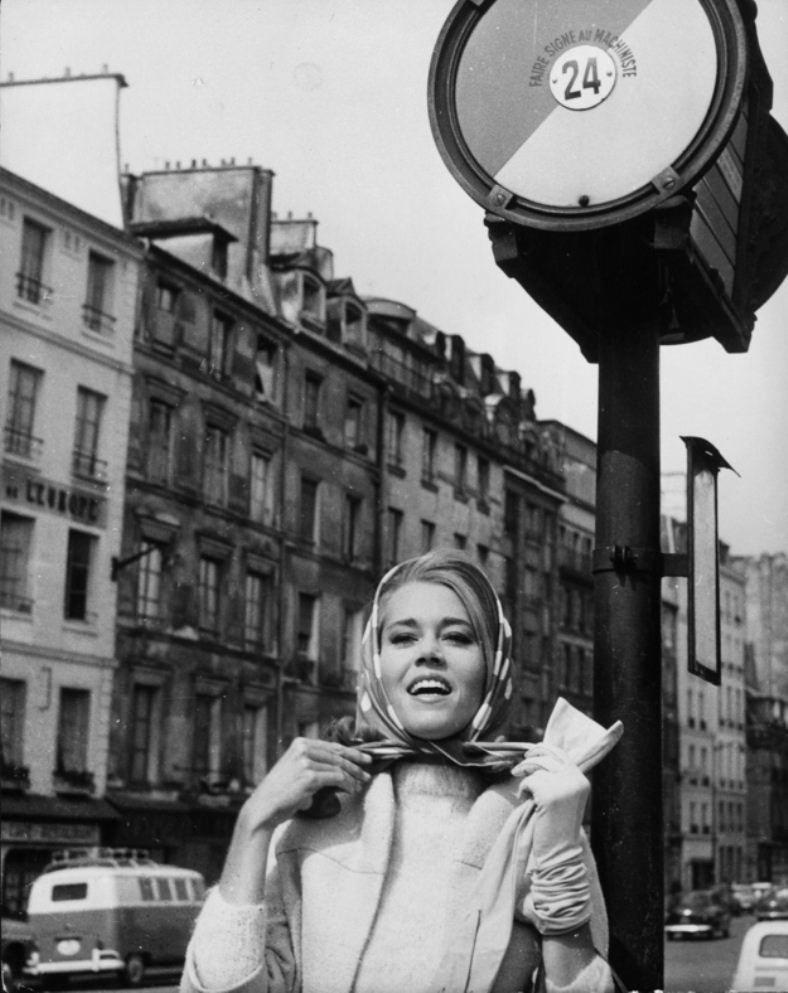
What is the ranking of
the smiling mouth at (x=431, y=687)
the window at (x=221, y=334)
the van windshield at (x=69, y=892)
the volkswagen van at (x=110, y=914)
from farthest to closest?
the van windshield at (x=69, y=892), the window at (x=221, y=334), the volkswagen van at (x=110, y=914), the smiling mouth at (x=431, y=687)

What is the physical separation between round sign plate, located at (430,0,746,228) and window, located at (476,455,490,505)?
30.2 inches

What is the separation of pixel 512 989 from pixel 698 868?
8.56 ft

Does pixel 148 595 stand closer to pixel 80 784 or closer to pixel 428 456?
pixel 80 784

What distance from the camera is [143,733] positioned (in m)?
12.7

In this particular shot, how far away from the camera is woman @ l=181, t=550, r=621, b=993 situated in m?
1.33

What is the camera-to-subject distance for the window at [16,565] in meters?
3.77

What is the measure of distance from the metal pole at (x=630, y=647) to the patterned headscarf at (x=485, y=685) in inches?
7.7

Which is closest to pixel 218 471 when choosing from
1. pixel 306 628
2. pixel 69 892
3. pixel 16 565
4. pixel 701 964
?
pixel 16 565

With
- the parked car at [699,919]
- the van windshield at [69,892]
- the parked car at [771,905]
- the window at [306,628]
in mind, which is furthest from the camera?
the van windshield at [69,892]

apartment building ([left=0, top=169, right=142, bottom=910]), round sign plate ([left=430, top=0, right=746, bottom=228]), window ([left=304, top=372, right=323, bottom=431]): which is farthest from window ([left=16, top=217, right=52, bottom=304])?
round sign plate ([left=430, top=0, right=746, bottom=228])

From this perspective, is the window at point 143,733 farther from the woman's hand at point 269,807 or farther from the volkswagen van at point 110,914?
the woman's hand at point 269,807

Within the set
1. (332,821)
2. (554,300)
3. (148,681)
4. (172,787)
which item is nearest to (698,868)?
(148,681)

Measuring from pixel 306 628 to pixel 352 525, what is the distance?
7.75 feet

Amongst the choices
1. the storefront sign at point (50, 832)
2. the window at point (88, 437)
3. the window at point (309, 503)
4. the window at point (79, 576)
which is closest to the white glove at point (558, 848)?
the window at point (309, 503)
